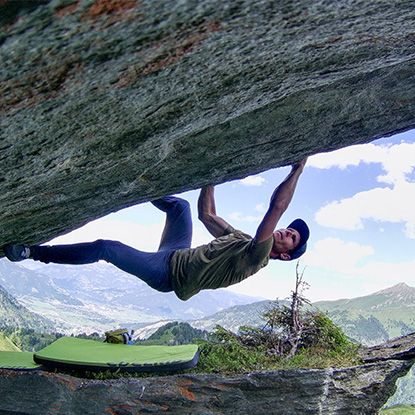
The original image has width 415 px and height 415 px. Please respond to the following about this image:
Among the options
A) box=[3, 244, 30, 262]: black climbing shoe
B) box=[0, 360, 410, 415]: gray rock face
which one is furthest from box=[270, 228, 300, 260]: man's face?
box=[0, 360, 410, 415]: gray rock face

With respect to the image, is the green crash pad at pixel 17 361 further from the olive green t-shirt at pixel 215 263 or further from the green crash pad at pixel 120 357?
the olive green t-shirt at pixel 215 263

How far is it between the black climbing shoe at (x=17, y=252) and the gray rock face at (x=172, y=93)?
256 mm

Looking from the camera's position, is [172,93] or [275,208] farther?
[275,208]

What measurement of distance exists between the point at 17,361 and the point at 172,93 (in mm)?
12276

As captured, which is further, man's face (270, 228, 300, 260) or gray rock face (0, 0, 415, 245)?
man's face (270, 228, 300, 260)

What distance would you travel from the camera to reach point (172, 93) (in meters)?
7.11

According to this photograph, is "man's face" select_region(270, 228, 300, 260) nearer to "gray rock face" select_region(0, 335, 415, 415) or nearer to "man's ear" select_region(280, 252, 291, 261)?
"man's ear" select_region(280, 252, 291, 261)

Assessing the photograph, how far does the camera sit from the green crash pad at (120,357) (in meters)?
14.8

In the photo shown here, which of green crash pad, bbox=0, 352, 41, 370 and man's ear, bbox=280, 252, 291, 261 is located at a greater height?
man's ear, bbox=280, 252, 291, 261

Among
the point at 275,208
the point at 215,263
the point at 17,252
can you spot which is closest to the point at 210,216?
the point at 215,263

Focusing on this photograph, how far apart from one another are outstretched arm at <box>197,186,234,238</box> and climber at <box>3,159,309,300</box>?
0.9 inches

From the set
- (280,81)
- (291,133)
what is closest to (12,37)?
(280,81)

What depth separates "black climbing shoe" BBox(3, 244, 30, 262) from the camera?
1123 cm

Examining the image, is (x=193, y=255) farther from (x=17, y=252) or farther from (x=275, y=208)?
(x=17, y=252)
